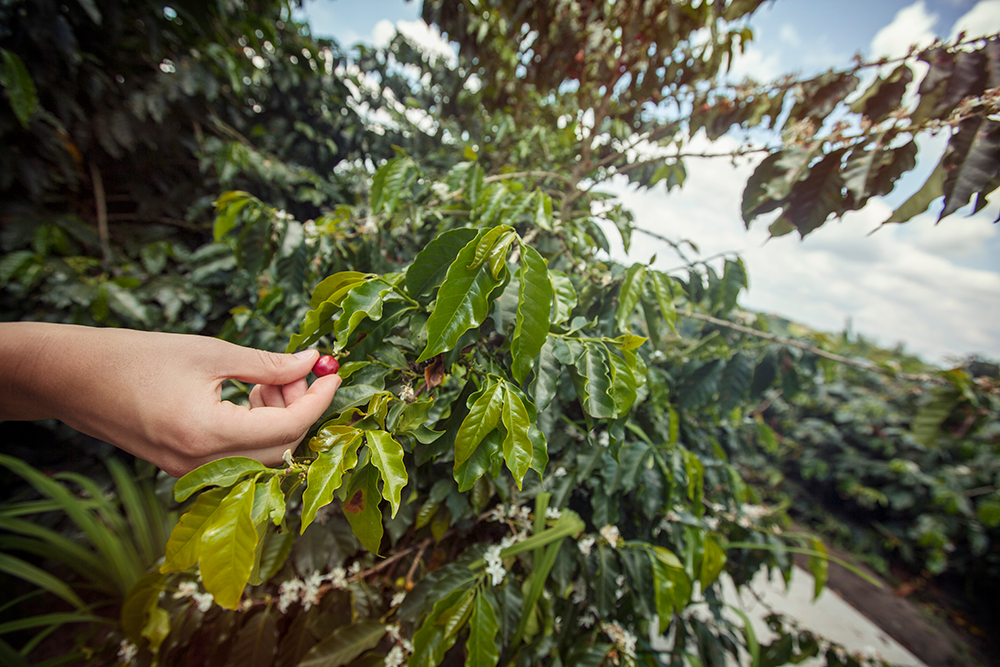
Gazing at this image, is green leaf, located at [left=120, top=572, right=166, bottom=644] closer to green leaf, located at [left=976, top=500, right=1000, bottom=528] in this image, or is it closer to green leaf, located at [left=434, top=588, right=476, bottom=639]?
green leaf, located at [left=434, top=588, right=476, bottom=639]

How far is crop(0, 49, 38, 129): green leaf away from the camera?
1.12 metres

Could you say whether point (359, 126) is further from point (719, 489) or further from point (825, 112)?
point (719, 489)

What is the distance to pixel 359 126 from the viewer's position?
229 centimetres

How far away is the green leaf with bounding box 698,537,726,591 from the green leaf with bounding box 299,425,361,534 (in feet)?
3.16

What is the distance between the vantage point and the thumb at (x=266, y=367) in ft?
1.51

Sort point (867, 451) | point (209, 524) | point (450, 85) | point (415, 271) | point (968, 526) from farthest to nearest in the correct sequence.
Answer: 1. point (867, 451)
2. point (450, 85)
3. point (968, 526)
4. point (415, 271)
5. point (209, 524)

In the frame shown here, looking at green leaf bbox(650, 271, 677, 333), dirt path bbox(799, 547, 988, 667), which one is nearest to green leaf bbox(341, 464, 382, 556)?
green leaf bbox(650, 271, 677, 333)

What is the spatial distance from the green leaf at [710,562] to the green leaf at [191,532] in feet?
3.46

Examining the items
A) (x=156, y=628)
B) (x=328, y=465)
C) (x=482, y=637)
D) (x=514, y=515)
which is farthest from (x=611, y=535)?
(x=156, y=628)

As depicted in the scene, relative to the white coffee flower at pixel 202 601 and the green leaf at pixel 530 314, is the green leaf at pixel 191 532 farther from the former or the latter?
the white coffee flower at pixel 202 601

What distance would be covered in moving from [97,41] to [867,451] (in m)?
5.55

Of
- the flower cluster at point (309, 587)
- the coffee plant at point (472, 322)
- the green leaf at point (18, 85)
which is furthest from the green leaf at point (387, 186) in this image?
the green leaf at point (18, 85)

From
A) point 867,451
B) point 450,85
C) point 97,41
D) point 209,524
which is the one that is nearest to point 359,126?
point 450,85

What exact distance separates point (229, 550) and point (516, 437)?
1.02ft
